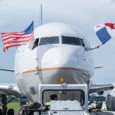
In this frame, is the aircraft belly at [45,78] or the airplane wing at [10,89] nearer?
the aircraft belly at [45,78]

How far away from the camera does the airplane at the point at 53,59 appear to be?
67.3 ft

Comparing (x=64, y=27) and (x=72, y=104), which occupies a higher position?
(x=64, y=27)

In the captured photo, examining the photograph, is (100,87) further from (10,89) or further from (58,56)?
(58,56)

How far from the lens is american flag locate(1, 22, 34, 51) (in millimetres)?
23125

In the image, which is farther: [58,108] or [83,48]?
[83,48]

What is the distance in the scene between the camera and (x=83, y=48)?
877 inches

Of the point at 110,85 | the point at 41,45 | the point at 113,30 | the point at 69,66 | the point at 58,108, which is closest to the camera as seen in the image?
the point at 58,108

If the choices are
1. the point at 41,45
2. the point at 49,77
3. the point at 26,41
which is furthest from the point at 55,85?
the point at 26,41

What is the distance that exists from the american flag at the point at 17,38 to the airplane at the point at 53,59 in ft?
0.76

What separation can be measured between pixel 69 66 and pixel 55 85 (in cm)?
163

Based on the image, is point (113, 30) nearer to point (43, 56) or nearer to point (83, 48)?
point (83, 48)

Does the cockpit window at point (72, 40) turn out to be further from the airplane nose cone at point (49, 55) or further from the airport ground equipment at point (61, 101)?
the airport ground equipment at point (61, 101)

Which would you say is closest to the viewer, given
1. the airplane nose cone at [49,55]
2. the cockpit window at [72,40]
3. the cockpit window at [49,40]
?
the airplane nose cone at [49,55]

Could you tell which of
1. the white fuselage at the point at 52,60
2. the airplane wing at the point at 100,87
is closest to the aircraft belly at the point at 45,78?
the white fuselage at the point at 52,60
